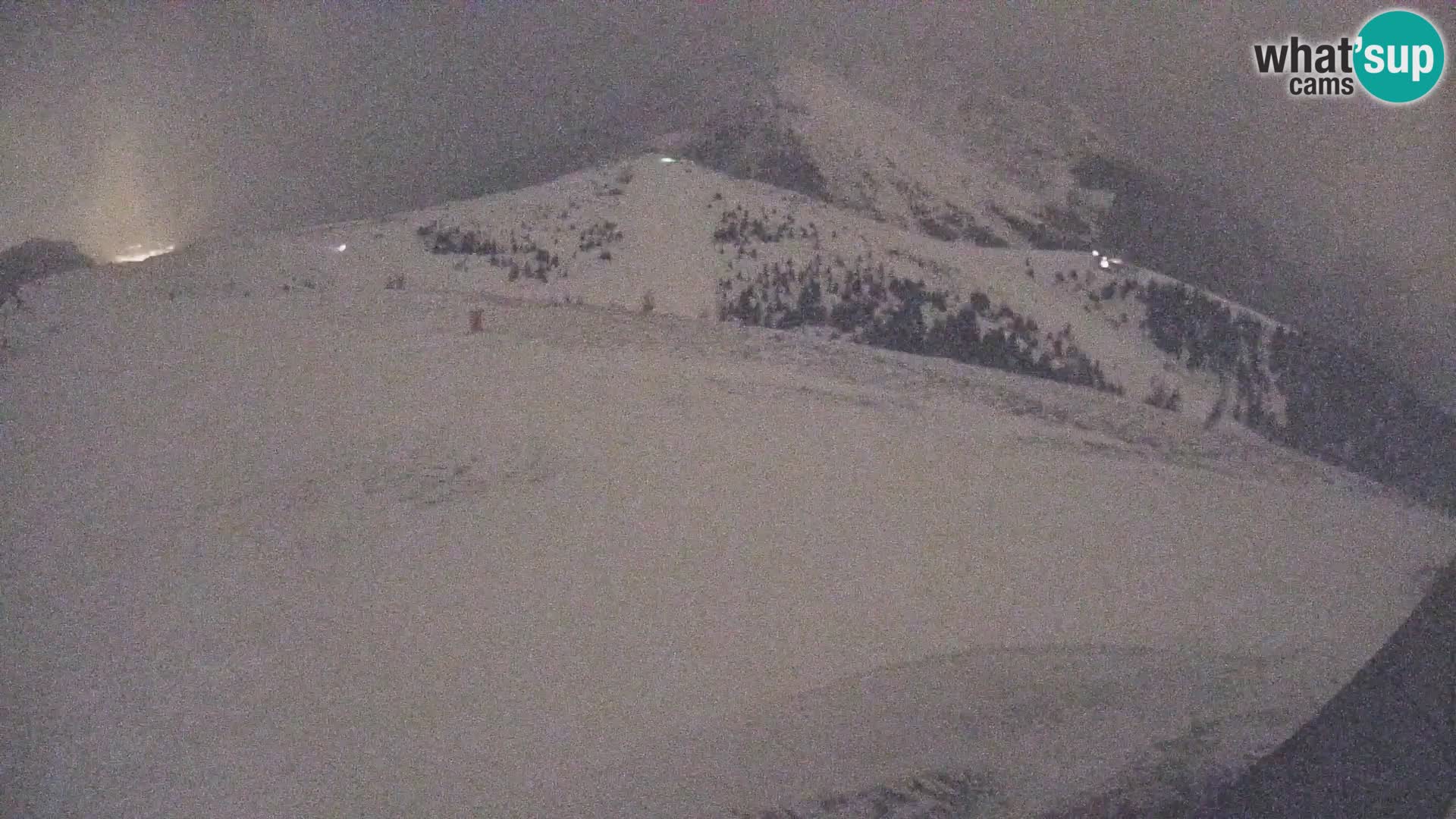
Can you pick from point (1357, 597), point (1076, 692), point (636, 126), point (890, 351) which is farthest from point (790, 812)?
point (636, 126)

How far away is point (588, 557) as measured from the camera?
2.35m

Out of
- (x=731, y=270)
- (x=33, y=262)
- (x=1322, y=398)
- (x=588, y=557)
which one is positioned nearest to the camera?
(x=588, y=557)

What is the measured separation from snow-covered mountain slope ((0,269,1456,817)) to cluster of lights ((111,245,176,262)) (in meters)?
0.03

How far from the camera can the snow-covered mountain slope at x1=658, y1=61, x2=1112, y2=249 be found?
2855mm

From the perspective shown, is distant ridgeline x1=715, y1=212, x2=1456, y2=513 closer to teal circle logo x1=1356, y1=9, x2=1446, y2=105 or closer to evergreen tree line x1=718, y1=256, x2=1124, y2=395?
evergreen tree line x1=718, y1=256, x2=1124, y2=395

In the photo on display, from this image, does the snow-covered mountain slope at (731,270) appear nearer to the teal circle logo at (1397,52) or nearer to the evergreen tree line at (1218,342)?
the evergreen tree line at (1218,342)

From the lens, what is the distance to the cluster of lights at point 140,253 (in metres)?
2.62

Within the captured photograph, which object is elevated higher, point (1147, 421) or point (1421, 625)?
point (1147, 421)

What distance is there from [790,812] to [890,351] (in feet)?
3.72

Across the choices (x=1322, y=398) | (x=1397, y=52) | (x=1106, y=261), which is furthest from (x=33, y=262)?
(x=1397, y=52)

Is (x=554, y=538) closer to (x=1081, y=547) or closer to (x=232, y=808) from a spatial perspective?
(x=232, y=808)

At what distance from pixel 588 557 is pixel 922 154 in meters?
1.39

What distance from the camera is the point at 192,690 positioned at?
212cm

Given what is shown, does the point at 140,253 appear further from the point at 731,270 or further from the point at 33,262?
the point at 731,270
